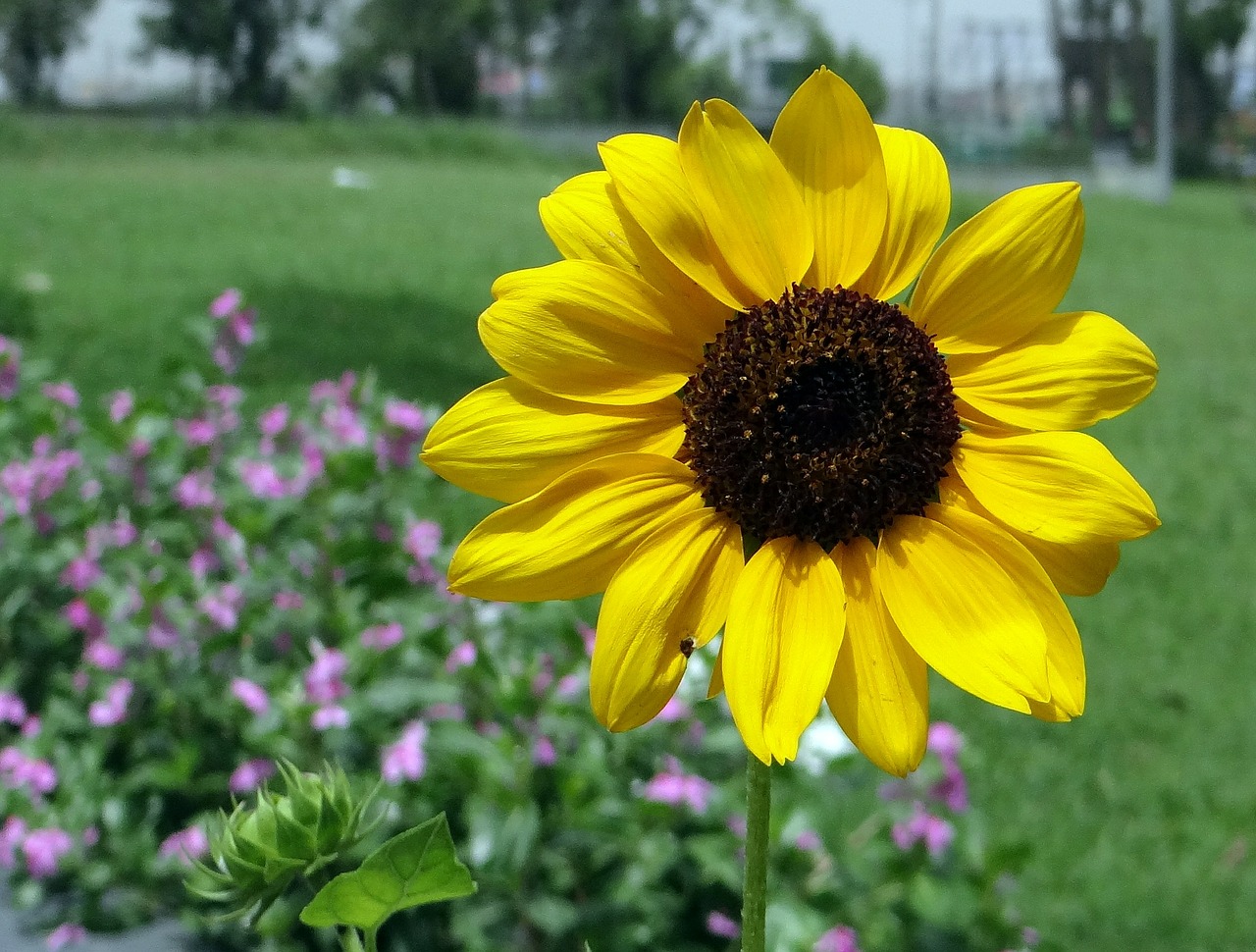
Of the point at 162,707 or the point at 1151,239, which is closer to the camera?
the point at 162,707

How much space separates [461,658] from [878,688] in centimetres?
136

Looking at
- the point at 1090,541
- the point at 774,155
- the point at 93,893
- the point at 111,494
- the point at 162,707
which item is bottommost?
the point at 93,893

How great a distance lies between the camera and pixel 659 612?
0.67 m

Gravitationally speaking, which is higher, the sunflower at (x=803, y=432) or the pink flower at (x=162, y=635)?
the sunflower at (x=803, y=432)

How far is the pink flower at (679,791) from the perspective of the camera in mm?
1767

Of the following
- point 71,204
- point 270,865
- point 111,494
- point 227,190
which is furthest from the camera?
point 227,190

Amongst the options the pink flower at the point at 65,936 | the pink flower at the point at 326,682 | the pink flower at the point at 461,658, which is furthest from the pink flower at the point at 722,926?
the pink flower at the point at 65,936

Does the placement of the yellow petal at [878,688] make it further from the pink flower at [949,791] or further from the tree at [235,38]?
the tree at [235,38]

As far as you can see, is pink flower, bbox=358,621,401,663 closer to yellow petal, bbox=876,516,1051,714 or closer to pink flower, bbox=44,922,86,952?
pink flower, bbox=44,922,86,952

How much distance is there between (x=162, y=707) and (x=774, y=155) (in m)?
1.64

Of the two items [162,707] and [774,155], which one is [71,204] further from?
[774,155]

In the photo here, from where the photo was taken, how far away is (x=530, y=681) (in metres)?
1.84

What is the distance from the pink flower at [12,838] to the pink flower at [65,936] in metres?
0.13

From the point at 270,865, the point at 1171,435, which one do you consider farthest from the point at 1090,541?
the point at 1171,435
